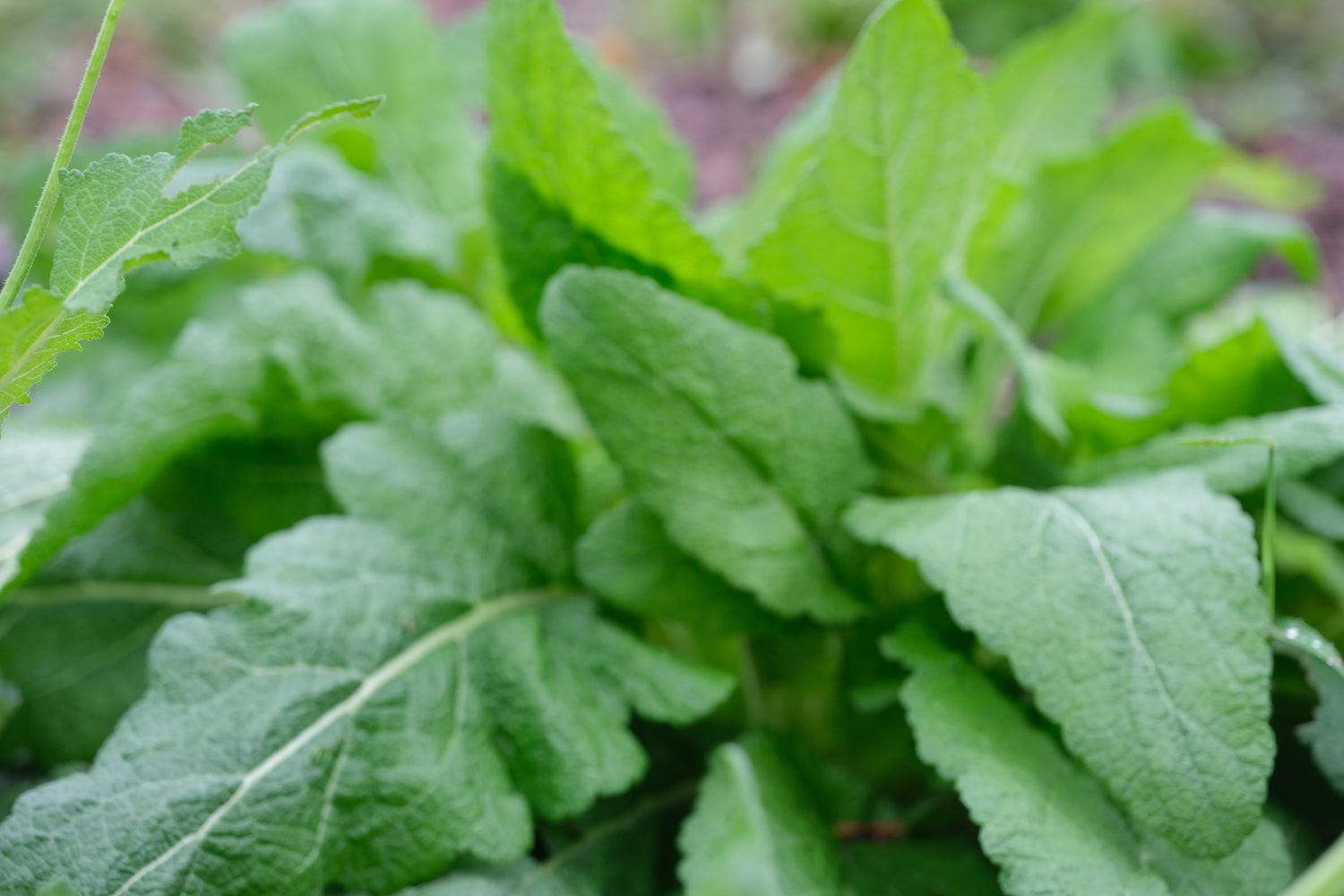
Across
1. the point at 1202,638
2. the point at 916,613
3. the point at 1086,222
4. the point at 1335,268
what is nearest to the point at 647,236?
the point at 916,613

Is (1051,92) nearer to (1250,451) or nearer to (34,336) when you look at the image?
(1250,451)

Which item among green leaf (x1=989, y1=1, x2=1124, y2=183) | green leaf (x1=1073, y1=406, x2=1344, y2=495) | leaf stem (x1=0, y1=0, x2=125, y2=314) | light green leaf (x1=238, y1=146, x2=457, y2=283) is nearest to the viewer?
leaf stem (x1=0, y1=0, x2=125, y2=314)

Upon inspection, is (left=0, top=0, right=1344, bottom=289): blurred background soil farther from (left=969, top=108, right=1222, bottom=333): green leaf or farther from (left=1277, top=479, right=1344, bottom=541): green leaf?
(left=1277, top=479, right=1344, bottom=541): green leaf

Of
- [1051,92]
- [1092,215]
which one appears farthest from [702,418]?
[1051,92]

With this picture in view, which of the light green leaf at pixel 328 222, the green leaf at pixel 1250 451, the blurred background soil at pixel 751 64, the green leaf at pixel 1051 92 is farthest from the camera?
the blurred background soil at pixel 751 64

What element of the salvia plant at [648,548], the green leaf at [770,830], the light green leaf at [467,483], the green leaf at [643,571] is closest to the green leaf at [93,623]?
the salvia plant at [648,548]

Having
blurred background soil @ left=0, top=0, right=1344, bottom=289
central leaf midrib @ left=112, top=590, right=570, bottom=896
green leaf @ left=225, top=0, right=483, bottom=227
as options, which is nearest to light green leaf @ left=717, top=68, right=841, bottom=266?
green leaf @ left=225, top=0, right=483, bottom=227

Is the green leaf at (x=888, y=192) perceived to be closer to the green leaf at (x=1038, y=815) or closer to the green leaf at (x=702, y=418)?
the green leaf at (x=702, y=418)
